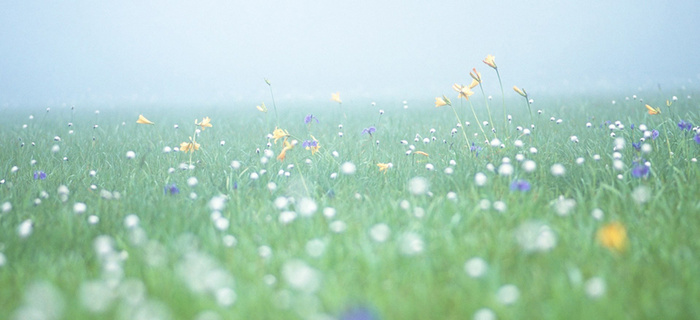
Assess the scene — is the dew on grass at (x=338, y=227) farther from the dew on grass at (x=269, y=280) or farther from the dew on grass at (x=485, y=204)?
the dew on grass at (x=485, y=204)

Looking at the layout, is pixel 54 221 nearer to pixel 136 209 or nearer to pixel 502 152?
pixel 136 209

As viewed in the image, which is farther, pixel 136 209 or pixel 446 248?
pixel 136 209

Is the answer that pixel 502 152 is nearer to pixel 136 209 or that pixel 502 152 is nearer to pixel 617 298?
pixel 617 298

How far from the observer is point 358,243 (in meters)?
2.50

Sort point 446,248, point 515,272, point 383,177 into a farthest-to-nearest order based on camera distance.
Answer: point 383,177
point 446,248
point 515,272

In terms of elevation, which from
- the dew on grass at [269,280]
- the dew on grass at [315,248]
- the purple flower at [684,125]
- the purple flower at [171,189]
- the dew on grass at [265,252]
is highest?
the purple flower at [684,125]

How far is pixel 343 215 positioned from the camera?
2879 mm

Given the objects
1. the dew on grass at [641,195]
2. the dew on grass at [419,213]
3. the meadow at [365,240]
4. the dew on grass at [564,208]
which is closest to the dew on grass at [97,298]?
the meadow at [365,240]

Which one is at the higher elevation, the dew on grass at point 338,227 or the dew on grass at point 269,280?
the dew on grass at point 338,227

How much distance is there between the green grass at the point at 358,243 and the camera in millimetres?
1876

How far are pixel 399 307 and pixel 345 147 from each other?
3.53m

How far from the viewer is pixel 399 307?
188cm

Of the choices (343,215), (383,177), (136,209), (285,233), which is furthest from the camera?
(383,177)

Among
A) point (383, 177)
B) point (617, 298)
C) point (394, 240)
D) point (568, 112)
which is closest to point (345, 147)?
point (383, 177)
